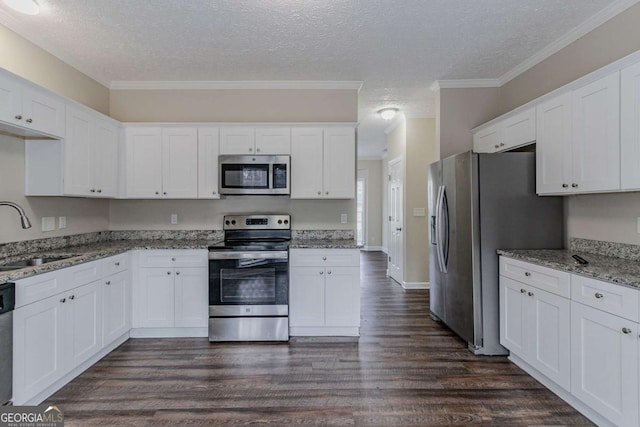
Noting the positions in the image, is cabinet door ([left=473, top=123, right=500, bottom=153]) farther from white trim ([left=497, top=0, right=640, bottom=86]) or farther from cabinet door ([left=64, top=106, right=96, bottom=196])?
cabinet door ([left=64, top=106, right=96, bottom=196])

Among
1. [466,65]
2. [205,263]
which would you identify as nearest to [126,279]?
[205,263]

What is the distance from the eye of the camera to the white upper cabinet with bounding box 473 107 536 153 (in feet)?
9.52

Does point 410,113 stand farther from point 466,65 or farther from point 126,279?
point 126,279

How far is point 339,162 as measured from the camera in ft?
11.7

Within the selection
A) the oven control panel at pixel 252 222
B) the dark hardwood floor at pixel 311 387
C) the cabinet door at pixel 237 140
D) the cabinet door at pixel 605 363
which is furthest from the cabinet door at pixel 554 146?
the cabinet door at pixel 237 140

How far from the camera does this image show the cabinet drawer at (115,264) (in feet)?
9.30

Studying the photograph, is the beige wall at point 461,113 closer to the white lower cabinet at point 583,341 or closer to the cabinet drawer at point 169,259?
the white lower cabinet at point 583,341

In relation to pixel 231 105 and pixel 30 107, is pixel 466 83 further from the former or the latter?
pixel 30 107

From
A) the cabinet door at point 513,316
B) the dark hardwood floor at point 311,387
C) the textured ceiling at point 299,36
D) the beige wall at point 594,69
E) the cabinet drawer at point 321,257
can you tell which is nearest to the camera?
the dark hardwood floor at point 311,387

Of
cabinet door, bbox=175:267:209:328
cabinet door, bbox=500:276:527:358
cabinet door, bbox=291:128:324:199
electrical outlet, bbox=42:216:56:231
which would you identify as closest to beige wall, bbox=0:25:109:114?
electrical outlet, bbox=42:216:56:231

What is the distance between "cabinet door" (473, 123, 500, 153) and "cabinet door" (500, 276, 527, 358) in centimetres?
142

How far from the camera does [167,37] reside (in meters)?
2.87

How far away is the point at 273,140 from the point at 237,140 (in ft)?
1.27

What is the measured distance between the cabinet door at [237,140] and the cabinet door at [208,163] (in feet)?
0.23
